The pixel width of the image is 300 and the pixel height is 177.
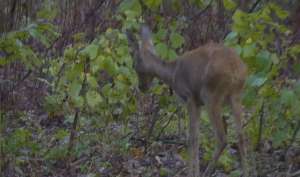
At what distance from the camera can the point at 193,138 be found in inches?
292

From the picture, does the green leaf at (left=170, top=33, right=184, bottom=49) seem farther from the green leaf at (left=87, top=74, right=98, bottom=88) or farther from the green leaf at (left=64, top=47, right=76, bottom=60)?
the green leaf at (left=64, top=47, right=76, bottom=60)

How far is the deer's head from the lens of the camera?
25.8 feet

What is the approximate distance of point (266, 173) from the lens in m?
7.55

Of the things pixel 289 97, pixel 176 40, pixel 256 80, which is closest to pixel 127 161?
pixel 176 40

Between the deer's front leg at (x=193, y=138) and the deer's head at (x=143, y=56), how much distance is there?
0.81 m

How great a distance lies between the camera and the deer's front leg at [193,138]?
727cm

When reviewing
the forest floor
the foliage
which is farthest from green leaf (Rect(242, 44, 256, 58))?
the forest floor

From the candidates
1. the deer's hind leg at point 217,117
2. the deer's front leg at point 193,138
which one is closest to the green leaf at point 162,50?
the deer's front leg at point 193,138

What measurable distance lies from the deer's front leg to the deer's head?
810 millimetres

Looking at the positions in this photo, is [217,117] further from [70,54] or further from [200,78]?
[70,54]

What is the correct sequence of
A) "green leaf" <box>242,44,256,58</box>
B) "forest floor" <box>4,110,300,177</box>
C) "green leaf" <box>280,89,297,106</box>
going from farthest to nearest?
"forest floor" <box>4,110,300,177</box> < "green leaf" <box>242,44,256,58</box> < "green leaf" <box>280,89,297,106</box>

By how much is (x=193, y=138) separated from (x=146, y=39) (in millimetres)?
1313

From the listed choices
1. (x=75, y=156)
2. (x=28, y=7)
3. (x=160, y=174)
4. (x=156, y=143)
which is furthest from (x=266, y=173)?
(x=28, y=7)

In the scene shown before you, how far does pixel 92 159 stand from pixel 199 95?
1820 millimetres
